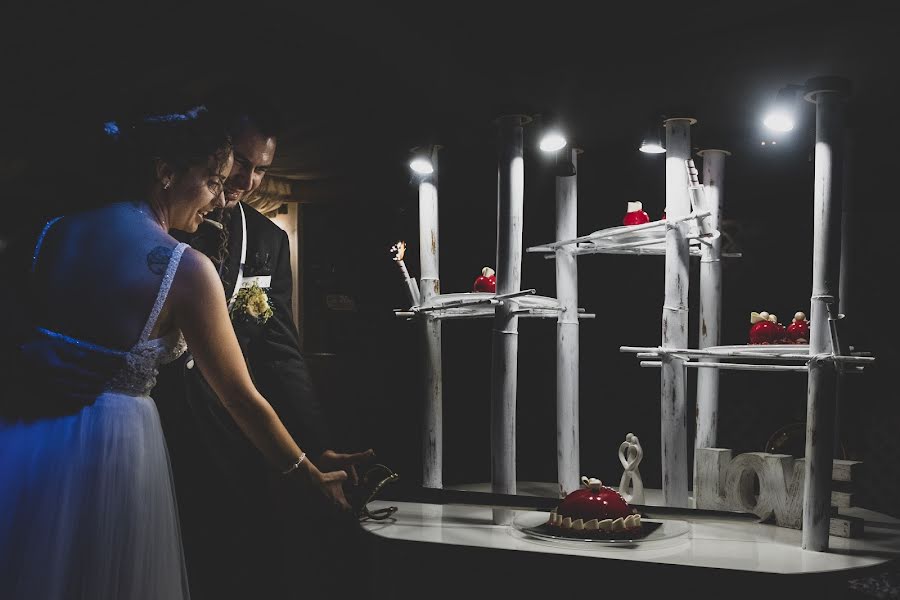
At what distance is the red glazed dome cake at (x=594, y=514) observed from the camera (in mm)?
2766

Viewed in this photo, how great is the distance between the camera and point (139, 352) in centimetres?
179

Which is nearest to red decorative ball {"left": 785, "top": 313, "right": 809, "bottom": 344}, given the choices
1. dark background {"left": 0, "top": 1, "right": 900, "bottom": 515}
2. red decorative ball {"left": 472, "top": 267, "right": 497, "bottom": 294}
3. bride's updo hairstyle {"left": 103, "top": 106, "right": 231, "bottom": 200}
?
dark background {"left": 0, "top": 1, "right": 900, "bottom": 515}

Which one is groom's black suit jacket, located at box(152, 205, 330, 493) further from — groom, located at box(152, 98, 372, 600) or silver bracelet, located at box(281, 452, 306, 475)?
silver bracelet, located at box(281, 452, 306, 475)

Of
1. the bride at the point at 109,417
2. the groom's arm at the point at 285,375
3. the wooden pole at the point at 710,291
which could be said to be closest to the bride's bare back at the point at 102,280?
the bride at the point at 109,417

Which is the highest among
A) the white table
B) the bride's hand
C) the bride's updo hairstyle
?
the bride's updo hairstyle

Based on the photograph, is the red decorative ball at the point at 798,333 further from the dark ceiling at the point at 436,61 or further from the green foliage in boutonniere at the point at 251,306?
the green foliage in boutonniere at the point at 251,306

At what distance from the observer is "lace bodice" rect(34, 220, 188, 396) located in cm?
176

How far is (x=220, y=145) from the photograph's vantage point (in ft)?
6.50

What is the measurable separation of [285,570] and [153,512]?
118 centimetres

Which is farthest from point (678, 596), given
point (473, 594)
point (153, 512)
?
point (153, 512)

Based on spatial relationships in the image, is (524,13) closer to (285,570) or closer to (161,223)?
(161,223)

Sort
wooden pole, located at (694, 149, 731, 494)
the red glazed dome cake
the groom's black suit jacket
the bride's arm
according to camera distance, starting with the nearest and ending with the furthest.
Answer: the bride's arm < the groom's black suit jacket < the red glazed dome cake < wooden pole, located at (694, 149, 731, 494)

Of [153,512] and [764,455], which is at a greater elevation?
[153,512]

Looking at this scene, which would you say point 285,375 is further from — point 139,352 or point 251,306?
point 139,352
